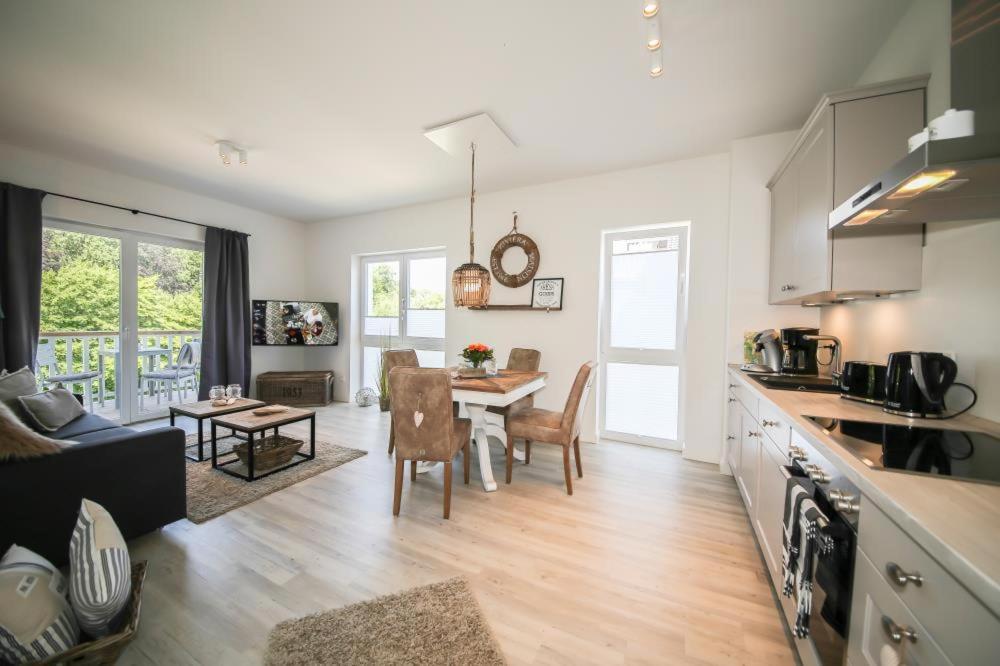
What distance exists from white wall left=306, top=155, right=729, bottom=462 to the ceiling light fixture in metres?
1.91

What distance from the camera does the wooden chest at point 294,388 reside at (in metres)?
4.79

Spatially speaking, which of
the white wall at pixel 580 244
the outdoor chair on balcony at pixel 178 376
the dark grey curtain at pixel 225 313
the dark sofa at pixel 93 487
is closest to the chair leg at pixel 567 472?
the white wall at pixel 580 244

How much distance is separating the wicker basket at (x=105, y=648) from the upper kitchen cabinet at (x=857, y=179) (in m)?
3.19

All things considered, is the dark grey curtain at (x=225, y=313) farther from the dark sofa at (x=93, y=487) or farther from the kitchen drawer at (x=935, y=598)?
the kitchen drawer at (x=935, y=598)

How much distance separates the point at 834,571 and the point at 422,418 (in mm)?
1815

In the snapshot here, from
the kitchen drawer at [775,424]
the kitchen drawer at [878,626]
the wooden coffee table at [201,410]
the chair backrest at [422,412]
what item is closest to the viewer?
the kitchen drawer at [878,626]

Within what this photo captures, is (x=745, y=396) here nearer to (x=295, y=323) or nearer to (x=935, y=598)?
(x=935, y=598)

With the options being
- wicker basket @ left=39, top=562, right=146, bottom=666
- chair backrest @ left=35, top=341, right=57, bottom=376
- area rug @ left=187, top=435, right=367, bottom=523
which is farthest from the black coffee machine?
chair backrest @ left=35, top=341, right=57, bottom=376

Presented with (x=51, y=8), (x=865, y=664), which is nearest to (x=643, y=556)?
(x=865, y=664)

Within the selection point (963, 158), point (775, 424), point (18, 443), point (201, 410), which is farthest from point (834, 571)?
point (201, 410)

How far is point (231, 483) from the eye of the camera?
254 centimetres

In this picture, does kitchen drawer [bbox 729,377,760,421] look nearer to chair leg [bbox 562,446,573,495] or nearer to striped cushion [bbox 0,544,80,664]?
chair leg [bbox 562,446,573,495]

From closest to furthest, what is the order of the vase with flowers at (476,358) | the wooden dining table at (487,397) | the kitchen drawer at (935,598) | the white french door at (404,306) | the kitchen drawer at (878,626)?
the kitchen drawer at (935,598) < the kitchen drawer at (878,626) < the wooden dining table at (487,397) < the vase with flowers at (476,358) < the white french door at (404,306)

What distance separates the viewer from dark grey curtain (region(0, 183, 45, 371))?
3.01 metres
